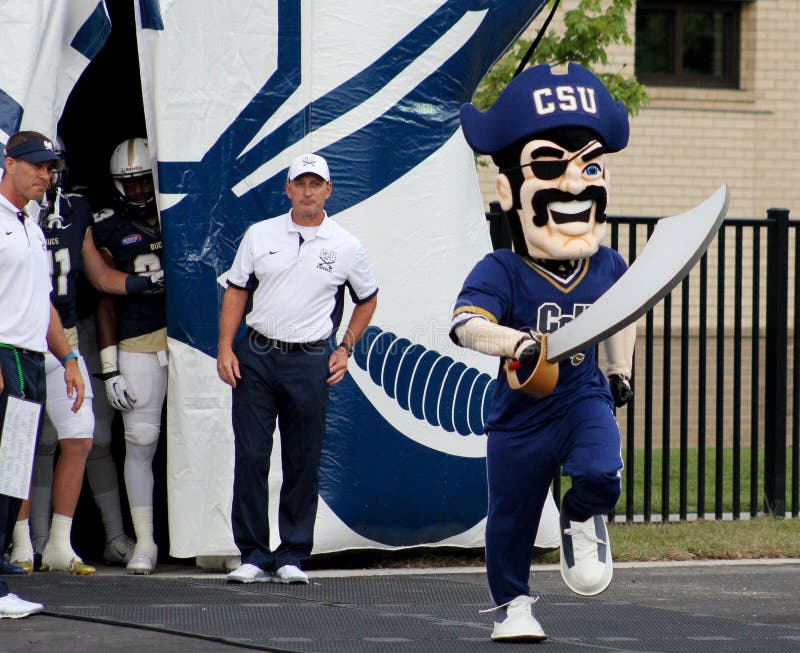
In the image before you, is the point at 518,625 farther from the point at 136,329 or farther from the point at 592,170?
the point at 136,329

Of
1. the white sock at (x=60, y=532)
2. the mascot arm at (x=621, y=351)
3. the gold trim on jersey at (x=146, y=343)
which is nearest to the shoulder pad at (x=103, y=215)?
the gold trim on jersey at (x=146, y=343)

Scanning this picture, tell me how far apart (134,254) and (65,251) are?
1.10 feet

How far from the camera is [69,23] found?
6.50 meters

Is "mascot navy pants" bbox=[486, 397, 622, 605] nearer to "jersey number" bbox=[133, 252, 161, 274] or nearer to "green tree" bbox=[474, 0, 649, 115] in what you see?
"jersey number" bbox=[133, 252, 161, 274]

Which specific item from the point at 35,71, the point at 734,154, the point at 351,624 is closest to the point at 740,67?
the point at 734,154

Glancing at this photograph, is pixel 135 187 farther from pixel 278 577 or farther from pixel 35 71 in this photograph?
pixel 278 577

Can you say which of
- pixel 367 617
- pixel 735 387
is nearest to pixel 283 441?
pixel 367 617

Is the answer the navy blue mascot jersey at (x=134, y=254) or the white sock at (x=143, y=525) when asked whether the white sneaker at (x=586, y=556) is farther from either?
the navy blue mascot jersey at (x=134, y=254)

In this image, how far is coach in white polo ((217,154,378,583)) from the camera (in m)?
6.29

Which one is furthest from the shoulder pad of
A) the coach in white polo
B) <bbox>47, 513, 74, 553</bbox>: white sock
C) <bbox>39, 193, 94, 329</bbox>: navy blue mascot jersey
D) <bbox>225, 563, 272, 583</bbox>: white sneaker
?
<bbox>225, 563, 272, 583</bbox>: white sneaker

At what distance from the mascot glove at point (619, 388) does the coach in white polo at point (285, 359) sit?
1.69m

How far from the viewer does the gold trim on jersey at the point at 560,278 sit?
4848mm

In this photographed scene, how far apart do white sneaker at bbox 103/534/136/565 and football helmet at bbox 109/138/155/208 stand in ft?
5.41

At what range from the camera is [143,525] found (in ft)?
22.3
